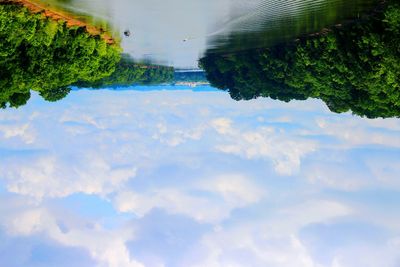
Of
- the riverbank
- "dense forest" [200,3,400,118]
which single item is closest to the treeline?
"dense forest" [200,3,400,118]

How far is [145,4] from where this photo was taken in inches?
1212

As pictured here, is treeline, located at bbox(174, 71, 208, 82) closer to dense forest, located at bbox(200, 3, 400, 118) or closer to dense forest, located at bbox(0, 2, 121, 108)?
dense forest, located at bbox(200, 3, 400, 118)

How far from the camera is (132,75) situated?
53719 millimetres

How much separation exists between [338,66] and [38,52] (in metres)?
20.3

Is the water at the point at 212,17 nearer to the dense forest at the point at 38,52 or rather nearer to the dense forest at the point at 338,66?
the dense forest at the point at 338,66

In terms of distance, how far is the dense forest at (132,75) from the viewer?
160 ft

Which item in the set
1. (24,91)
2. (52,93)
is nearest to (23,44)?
(24,91)

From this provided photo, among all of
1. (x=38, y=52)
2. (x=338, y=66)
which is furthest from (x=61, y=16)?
(x=338, y=66)

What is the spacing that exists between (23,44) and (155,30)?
9.86 meters

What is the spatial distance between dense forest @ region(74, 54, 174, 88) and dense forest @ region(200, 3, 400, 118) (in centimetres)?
874

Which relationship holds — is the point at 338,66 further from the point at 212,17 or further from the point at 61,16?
the point at 61,16

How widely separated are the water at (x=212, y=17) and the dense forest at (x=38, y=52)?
170 centimetres

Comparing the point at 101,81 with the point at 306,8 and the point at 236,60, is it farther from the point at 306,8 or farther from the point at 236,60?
the point at 306,8

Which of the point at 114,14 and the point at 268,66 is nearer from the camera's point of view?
the point at 114,14
